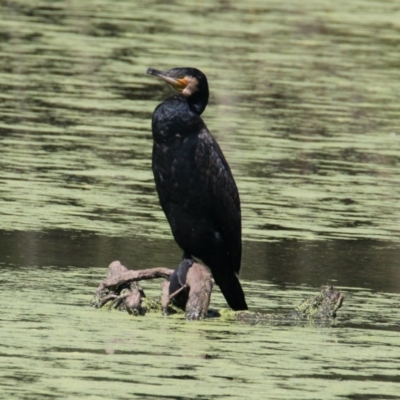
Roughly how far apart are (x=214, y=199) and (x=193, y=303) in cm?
62

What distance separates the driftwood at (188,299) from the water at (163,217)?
0.11 m

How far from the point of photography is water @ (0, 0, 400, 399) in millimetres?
6746

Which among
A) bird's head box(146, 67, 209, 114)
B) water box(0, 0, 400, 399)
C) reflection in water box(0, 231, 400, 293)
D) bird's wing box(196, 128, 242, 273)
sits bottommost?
reflection in water box(0, 231, 400, 293)

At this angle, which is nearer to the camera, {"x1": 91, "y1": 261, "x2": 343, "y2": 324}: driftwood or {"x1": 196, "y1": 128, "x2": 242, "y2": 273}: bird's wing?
{"x1": 91, "y1": 261, "x2": 343, "y2": 324}: driftwood

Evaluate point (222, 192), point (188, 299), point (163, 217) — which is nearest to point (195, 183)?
point (222, 192)

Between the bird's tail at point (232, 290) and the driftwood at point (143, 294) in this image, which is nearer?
the driftwood at point (143, 294)

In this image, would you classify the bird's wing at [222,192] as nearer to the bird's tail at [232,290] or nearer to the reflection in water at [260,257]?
the bird's tail at [232,290]

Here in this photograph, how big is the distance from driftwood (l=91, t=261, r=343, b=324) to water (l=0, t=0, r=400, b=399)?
0.11m

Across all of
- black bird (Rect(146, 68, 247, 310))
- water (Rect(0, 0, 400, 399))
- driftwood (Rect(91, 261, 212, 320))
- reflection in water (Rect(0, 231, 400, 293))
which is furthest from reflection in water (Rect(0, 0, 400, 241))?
driftwood (Rect(91, 261, 212, 320))

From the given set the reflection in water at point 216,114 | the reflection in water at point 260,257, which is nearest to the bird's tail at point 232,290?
the reflection in water at point 260,257

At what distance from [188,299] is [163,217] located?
2.95 m

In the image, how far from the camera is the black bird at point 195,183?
8.03 meters

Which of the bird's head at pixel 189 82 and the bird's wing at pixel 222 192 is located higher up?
the bird's head at pixel 189 82

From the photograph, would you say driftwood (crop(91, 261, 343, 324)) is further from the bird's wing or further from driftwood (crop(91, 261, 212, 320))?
the bird's wing
